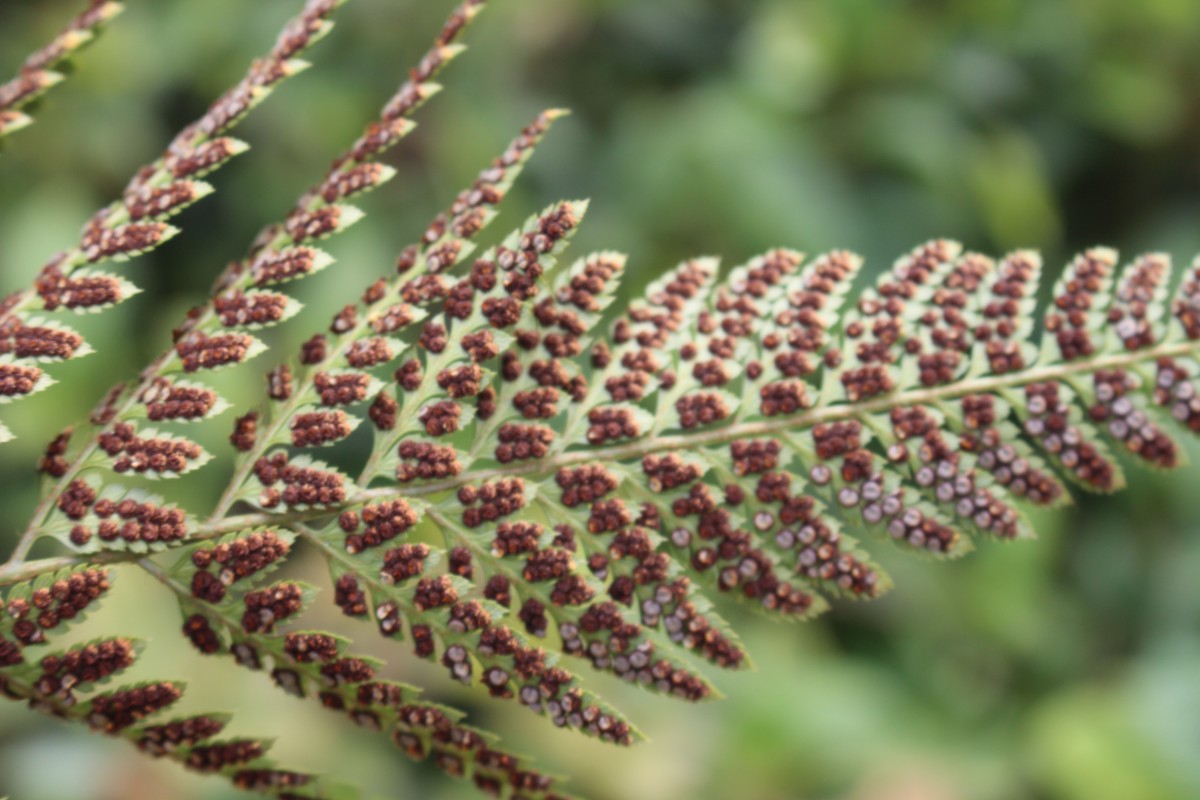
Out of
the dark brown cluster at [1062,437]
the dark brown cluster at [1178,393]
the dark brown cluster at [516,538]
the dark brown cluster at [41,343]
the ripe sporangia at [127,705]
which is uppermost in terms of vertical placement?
the dark brown cluster at [1178,393]

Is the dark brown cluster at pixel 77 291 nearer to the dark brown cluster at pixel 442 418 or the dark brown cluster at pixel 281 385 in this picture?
the dark brown cluster at pixel 281 385

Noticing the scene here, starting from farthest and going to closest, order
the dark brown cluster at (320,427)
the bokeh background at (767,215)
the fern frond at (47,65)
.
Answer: the bokeh background at (767,215) < the fern frond at (47,65) < the dark brown cluster at (320,427)

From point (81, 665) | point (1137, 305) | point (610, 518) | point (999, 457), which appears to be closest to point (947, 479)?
point (999, 457)

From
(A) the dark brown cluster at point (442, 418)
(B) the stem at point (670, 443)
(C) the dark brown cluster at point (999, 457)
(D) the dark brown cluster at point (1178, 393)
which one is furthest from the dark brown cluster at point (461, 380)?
(D) the dark brown cluster at point (1178, 393)

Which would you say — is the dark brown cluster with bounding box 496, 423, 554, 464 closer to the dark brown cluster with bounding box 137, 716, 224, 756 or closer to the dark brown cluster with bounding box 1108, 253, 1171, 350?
the dark brown cluster with bounding box 137, 716, 224, 756

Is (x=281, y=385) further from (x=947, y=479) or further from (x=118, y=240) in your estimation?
(x=947, y=479)

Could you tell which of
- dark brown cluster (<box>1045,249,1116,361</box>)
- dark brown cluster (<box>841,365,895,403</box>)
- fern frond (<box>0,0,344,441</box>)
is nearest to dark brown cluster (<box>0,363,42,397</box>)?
fern frond (<box>0,0,344,441</box>)
